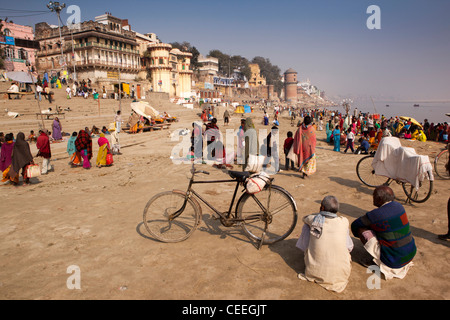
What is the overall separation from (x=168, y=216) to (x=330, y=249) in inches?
99.5

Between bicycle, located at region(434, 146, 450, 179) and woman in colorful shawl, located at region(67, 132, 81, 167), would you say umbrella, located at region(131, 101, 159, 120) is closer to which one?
woman in colorful shawl, located at region(67, 132, 81, 167)

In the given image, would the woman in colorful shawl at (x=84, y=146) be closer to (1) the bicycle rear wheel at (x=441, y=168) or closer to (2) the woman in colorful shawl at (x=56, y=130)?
(2) the woman in colorful shawl at (x=56, y=130)

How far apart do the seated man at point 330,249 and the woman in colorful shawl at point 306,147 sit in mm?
4856

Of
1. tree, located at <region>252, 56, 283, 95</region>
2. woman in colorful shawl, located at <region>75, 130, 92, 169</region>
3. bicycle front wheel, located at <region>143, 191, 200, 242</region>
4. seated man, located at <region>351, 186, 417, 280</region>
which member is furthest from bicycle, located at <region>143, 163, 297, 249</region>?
tree, located at <region>252, 56, 283, 95</region>

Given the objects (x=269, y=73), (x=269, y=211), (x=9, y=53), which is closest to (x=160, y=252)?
(x=269, y=211)

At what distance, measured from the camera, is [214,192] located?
688 centimetres

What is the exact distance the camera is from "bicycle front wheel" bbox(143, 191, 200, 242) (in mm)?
4258

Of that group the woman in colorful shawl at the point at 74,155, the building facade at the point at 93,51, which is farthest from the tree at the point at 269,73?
the woman in colorful shawl at the point at 74,155

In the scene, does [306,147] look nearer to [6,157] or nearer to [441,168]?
[441,168]

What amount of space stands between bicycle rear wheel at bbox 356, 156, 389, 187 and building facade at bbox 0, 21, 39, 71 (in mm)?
50871
